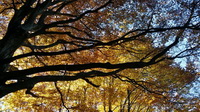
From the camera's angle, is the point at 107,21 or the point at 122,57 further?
the point at 122,57

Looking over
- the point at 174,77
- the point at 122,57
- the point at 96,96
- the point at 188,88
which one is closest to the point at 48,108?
the point at 96,96

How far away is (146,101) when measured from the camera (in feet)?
41.2

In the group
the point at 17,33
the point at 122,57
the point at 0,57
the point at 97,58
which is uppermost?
the point at 122,57

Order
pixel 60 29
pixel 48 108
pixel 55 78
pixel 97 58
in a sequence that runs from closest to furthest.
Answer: pixel 55 78, pixel 60 29, pixel 97 58, pixel 48 108

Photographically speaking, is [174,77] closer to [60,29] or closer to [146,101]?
[146,101]

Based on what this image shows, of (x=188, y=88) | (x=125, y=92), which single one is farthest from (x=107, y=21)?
(x=188, y=88)

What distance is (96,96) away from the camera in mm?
12094

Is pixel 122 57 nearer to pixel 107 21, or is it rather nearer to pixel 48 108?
pixel 107 21

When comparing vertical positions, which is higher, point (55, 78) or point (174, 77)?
point (174, 77)

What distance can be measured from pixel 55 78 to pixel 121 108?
31.3 ft

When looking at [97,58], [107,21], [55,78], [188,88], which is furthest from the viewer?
[188,88]

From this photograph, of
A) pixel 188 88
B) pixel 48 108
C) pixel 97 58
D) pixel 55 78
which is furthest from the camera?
pixel 188 88

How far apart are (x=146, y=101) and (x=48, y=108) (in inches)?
268

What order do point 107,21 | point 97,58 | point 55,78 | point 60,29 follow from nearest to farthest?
point 55,78
point 107,21
point 60,29
point 97,58
